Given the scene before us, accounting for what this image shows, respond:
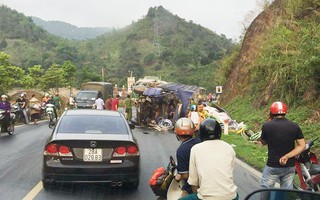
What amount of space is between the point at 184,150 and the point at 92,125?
11.0 feet

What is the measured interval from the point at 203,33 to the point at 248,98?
Result: 11889cm

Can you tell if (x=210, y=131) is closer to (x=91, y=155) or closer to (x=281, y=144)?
(x=281, y=144)

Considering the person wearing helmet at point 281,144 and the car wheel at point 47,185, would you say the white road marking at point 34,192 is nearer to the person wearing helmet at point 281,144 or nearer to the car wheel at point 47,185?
the car wheel at point 47,185

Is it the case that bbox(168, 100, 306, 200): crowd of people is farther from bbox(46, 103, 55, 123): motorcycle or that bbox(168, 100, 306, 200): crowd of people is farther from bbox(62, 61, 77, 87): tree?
bbox(62, 61, 77, 87): tree

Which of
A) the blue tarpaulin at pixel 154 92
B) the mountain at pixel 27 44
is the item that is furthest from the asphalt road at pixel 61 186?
the mountain at pixel 27 44

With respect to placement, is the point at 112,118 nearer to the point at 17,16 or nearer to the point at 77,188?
the point at 77,188

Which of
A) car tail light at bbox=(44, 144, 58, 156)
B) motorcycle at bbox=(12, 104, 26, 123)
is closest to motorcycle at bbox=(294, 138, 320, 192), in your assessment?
car tail light at bbox=(44, 144, 58, 156)

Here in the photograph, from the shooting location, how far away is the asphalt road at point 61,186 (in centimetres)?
692

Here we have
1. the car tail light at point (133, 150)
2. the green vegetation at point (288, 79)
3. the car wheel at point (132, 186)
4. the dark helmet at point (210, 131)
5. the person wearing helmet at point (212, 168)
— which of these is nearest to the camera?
the person wearing helmet at point (212, 168)

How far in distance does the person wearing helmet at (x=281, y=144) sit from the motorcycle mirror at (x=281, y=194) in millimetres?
2844

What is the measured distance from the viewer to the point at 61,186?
24.6 feet

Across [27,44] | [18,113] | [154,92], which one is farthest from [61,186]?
[27,44]

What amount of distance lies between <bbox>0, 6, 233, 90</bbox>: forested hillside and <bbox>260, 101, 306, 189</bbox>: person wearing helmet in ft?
227

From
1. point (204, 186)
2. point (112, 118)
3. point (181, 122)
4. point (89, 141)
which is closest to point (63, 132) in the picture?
point (89, 141)
